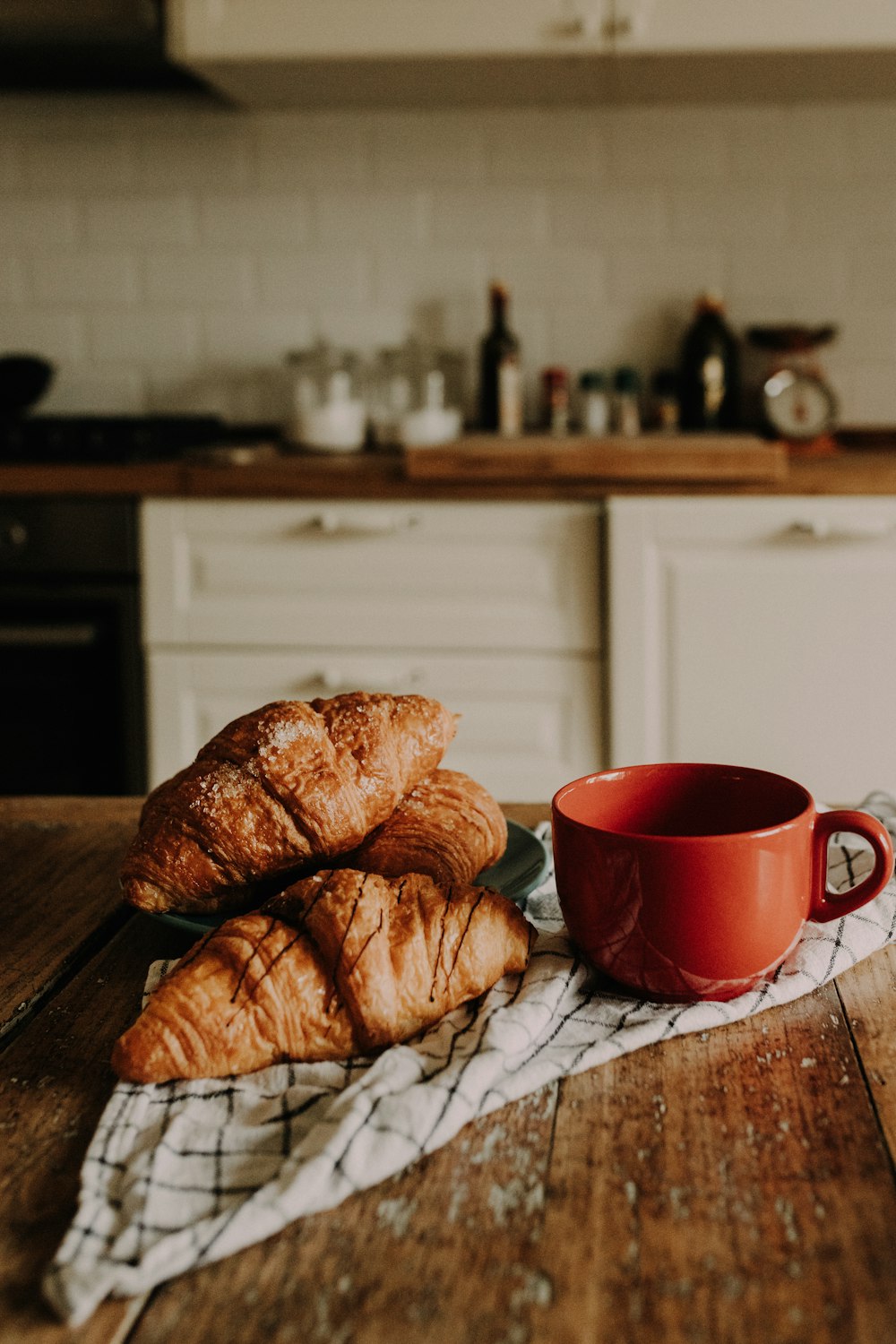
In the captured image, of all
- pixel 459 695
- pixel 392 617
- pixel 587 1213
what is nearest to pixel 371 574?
pixel 392 617

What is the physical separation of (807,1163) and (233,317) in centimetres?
243

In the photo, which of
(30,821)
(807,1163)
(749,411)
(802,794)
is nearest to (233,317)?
(749,411)

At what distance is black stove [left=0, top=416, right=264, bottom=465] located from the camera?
2.20 meters

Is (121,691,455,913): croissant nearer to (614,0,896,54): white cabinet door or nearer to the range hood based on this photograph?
(614,0,896,54): white cabinet door

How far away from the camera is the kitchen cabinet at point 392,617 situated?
6.47 feet

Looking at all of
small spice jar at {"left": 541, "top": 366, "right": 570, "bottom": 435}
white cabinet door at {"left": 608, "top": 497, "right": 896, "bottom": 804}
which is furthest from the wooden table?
small spice jar at {"left": 541, "top": 366, "right": 570, "bottom": 435}

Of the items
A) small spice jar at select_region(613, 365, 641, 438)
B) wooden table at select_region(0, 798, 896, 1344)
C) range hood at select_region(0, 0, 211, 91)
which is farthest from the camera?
small spice jar at select_region(613, 365, 641, 438)

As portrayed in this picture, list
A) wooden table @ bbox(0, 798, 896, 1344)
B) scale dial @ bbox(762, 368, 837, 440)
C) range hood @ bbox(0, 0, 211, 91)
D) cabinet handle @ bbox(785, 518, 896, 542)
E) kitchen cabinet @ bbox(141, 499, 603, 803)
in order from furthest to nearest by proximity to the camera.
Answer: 1. scale dial @ bbox(762, 368, 837, 440)
2. range hood @ bbox(0, 0, 211, 91)
3. kitchen cabinet @ bbox(141, 499, 603, 803)
4. cabinet handle @ bbox(785, 518, 896, 542)
5. wooden table @ bbox(0, 798, 896, 1344)

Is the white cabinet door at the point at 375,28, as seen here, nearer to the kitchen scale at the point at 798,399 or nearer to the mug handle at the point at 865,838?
the kitchen scale at the point at 798,399

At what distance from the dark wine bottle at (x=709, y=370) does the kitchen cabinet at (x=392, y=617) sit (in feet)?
2.06

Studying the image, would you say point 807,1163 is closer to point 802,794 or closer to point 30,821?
point 802,794

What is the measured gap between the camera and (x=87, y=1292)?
378 millimetres

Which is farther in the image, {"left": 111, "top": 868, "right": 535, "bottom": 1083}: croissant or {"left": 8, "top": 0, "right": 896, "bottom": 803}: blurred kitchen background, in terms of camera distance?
{"left": 8, "top": 0, "right": 896, "bottom": 803}: blurred kitchen background

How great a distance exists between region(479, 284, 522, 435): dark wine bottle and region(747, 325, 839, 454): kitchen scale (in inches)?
18.6
